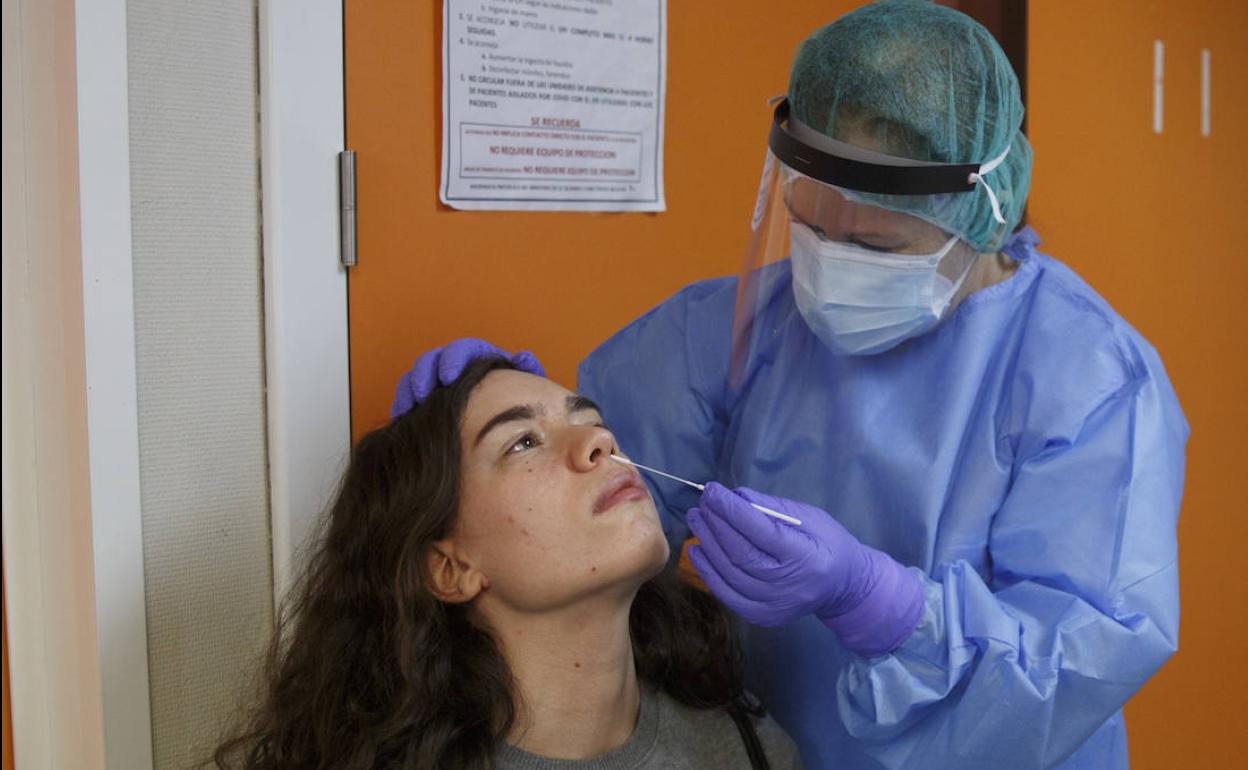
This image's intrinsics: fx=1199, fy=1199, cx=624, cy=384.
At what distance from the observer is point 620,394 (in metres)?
1.71

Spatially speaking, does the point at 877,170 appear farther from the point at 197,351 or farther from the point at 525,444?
the point at 197,351

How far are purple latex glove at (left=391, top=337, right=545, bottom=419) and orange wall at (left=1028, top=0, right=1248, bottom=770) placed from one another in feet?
3.81

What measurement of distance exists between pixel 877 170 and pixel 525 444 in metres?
0.53

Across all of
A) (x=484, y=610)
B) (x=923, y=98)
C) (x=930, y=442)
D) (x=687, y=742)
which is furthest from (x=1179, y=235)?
(x=484, y=610)

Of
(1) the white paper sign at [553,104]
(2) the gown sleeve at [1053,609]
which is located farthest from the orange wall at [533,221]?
(2) the gown sleeve at [1053,609]

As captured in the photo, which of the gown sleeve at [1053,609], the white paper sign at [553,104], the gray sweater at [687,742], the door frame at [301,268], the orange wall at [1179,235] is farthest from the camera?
the orange wall at [1179,235]

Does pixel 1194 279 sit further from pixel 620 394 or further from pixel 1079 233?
pixel 620 394

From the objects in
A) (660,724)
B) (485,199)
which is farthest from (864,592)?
(485,199)

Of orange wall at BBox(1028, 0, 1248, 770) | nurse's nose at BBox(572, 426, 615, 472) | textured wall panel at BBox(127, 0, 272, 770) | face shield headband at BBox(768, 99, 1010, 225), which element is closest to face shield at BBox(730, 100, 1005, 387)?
face shield headband at BBox(768, 99, 1010, 225)

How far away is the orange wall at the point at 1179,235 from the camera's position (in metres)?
2.24

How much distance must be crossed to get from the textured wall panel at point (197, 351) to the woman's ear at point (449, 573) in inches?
13.5

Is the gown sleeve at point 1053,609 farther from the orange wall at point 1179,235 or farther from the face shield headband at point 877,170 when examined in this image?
the orange wall at point 1179,235

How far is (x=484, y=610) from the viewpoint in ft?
4.79

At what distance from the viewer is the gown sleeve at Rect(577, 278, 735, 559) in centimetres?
165
